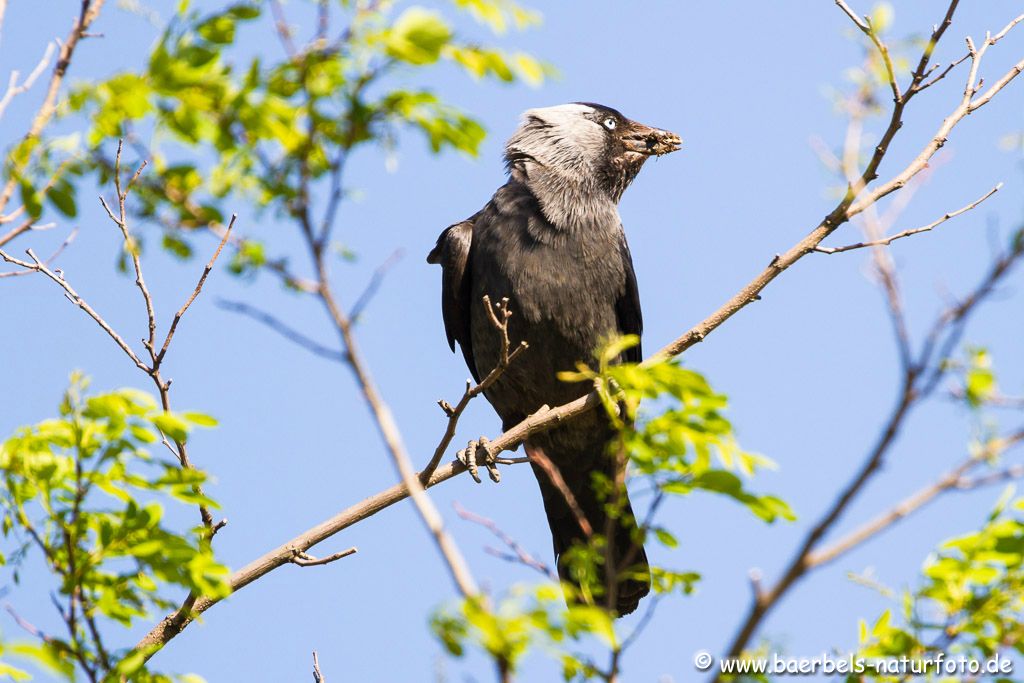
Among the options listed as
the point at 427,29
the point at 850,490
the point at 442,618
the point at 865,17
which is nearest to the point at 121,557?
the point at 442,618

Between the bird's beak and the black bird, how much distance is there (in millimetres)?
208

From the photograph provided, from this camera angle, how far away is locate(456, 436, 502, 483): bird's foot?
533 cm

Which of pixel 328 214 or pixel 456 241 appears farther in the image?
pixel 456 241

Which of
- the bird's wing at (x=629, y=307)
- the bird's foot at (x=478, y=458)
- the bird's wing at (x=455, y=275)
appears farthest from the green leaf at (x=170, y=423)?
the bird's wing at (x=629, y=307)

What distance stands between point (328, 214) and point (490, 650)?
100 cm

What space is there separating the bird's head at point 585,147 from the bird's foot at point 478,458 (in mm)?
2026

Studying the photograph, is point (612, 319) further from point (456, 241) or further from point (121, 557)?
point (121, 557)

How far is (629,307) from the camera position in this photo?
21.6ft

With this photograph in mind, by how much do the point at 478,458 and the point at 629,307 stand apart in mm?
1666

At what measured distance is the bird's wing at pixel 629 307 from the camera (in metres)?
6.53

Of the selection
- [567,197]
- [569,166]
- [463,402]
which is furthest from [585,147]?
[463,402]

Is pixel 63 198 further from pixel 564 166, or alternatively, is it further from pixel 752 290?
pixel 564 166

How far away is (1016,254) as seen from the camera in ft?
6.58

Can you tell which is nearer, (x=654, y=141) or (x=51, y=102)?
(x=51, y=102)
